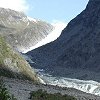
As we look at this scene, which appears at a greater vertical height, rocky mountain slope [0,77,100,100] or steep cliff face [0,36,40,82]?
steep cliff face [0,36,40,82]

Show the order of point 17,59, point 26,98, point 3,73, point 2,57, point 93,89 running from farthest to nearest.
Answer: point 93,89
point 17,59
point 2,57
point 3,73
point 26,98

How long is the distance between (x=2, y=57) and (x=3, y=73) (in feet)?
17.0

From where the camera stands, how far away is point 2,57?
4891cm

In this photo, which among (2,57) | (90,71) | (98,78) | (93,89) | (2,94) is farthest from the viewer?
(90,71)

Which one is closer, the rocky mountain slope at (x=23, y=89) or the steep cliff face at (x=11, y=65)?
the rocky mountain slope at (x=23, y=89)

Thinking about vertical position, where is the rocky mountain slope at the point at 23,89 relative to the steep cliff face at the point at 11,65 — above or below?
below

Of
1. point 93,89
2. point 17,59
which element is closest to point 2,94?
point 17,59

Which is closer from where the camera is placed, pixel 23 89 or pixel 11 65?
pixel 23 89

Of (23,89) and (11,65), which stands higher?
(11,65)

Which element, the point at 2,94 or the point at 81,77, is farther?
the point at 81,77

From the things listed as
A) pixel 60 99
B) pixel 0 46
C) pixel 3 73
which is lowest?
pixel 60 99

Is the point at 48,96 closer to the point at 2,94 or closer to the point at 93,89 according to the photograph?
the point at 2,94

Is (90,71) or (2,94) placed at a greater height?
(90,71)

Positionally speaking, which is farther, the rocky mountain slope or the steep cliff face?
the steep cliff face
